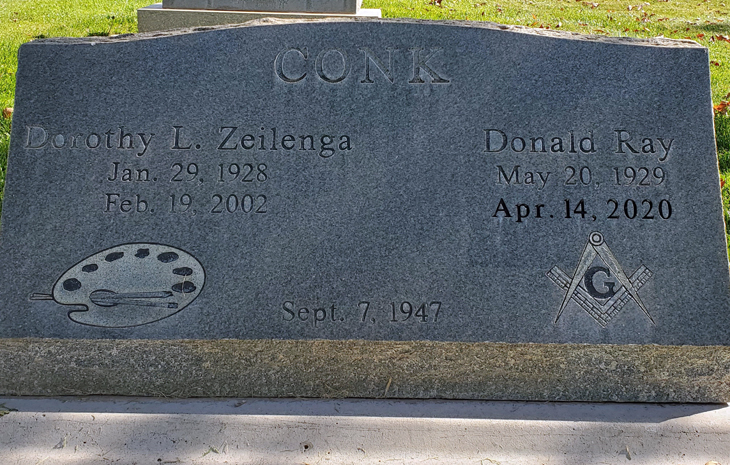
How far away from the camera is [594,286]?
262 centimetres

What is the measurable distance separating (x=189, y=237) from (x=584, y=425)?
180cm

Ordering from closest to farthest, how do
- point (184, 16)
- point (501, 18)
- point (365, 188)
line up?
1. point (365, 188)
2. point (184, 16)
3. point (501, 18)

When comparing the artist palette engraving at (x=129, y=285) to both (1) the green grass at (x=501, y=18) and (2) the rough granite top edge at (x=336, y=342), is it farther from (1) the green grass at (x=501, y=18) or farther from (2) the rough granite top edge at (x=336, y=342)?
(1) the green grass at (x=501, y=18)

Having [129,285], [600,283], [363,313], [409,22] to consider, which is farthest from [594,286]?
[129,285]

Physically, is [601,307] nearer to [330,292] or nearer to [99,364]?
[330,292]

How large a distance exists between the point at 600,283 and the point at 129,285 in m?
2.01

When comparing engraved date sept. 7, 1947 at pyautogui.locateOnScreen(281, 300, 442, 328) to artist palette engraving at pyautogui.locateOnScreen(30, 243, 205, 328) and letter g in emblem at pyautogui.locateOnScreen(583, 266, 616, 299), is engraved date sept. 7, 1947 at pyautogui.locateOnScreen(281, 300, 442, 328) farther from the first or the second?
letter g in emblem at pyautogui.locateOnScreen(583, 266, 616, 299)

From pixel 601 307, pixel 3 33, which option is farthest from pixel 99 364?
pixel 3 33

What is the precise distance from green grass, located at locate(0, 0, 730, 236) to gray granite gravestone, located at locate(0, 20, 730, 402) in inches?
143

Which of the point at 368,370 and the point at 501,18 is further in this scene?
the point at 501,18

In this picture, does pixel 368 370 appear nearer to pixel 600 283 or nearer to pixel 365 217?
pixel 365 217

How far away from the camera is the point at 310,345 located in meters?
2.60

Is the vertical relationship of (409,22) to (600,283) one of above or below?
above

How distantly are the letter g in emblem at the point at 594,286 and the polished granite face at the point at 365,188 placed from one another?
0.04 feet
